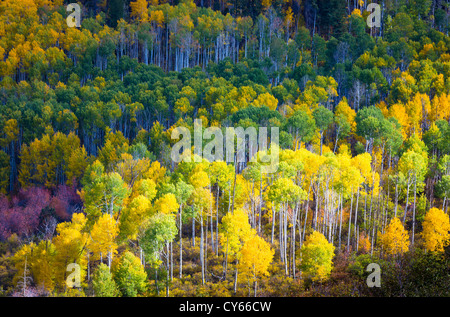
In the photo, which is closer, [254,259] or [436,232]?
[254,259]

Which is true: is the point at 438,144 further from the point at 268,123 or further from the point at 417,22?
the point at 417,22

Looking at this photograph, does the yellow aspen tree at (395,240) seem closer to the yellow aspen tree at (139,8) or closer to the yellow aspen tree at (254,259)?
the yellow aspen tree at (254,259)

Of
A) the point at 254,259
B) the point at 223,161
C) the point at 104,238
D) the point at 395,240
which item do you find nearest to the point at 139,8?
the point at 223,161

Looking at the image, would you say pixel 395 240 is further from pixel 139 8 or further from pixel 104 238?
pixel 139 8

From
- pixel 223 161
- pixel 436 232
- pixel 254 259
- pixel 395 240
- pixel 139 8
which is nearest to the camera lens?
pixel 254 259

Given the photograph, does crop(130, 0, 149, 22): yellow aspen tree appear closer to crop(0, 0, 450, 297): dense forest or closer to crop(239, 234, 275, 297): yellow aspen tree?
crop(0, 0, 450, 297): dense forest

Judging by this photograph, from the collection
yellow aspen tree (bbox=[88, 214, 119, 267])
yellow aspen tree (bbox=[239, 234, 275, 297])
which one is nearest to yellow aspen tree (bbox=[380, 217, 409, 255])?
yellow aspen tree (bbox=[239, 234, 275, 297])

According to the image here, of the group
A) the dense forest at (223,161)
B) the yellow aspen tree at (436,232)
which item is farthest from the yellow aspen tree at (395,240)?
the yellow aspen tree at (436,232)

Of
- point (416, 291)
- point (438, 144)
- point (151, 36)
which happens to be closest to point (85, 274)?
point (416, 291)
